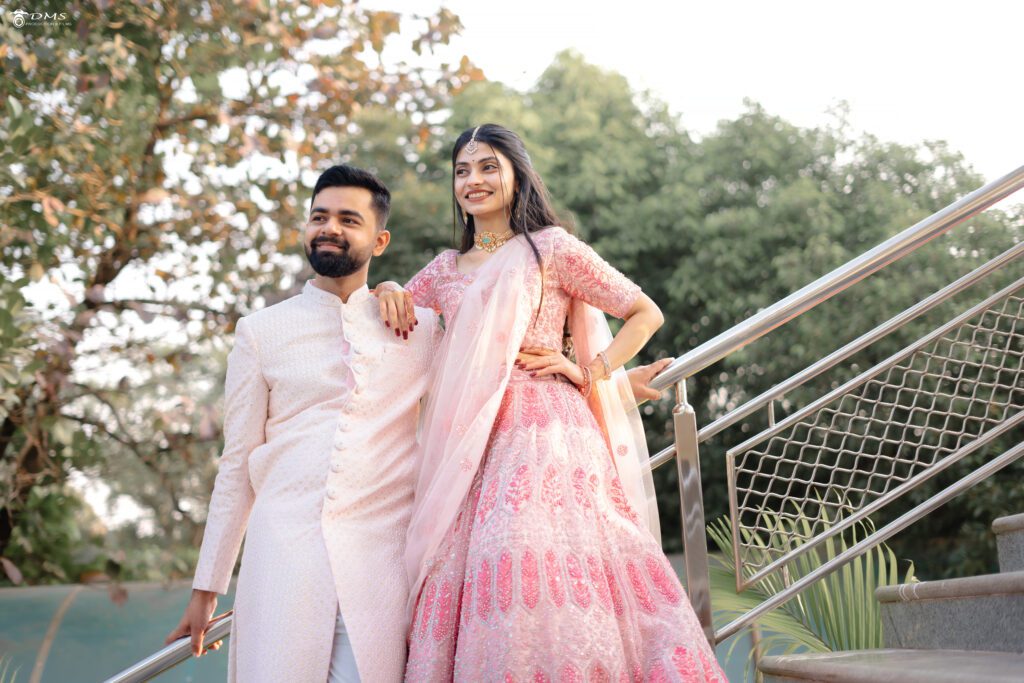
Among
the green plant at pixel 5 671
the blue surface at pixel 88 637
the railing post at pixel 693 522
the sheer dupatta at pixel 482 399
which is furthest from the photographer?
the blue surface at pixel 88 637

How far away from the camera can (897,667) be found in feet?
6.89

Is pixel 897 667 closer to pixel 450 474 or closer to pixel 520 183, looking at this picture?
pixel 450 474

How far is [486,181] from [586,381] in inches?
21.6

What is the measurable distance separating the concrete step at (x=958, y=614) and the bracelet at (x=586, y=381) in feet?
3.22

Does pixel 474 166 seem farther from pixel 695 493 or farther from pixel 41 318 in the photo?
pixel 41 318

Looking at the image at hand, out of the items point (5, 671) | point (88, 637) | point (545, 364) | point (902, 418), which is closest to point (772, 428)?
point (545, 364)

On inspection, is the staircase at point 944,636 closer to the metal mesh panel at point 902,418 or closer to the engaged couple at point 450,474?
the metal mesh panel at point 902,418

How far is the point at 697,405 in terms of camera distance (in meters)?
9.98

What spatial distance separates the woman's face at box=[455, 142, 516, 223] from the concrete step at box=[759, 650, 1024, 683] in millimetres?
1294

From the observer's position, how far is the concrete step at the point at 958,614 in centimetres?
228

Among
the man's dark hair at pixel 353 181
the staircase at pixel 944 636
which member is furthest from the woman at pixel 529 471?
the staircase at pixel 944 636

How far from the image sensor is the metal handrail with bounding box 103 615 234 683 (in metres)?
2.15

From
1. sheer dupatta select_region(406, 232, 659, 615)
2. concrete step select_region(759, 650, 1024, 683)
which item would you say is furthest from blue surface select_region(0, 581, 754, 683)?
sheer dupatta select_region(406, 232, 659, 615)

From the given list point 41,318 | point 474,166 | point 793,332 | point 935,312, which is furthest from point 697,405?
point 474,166
